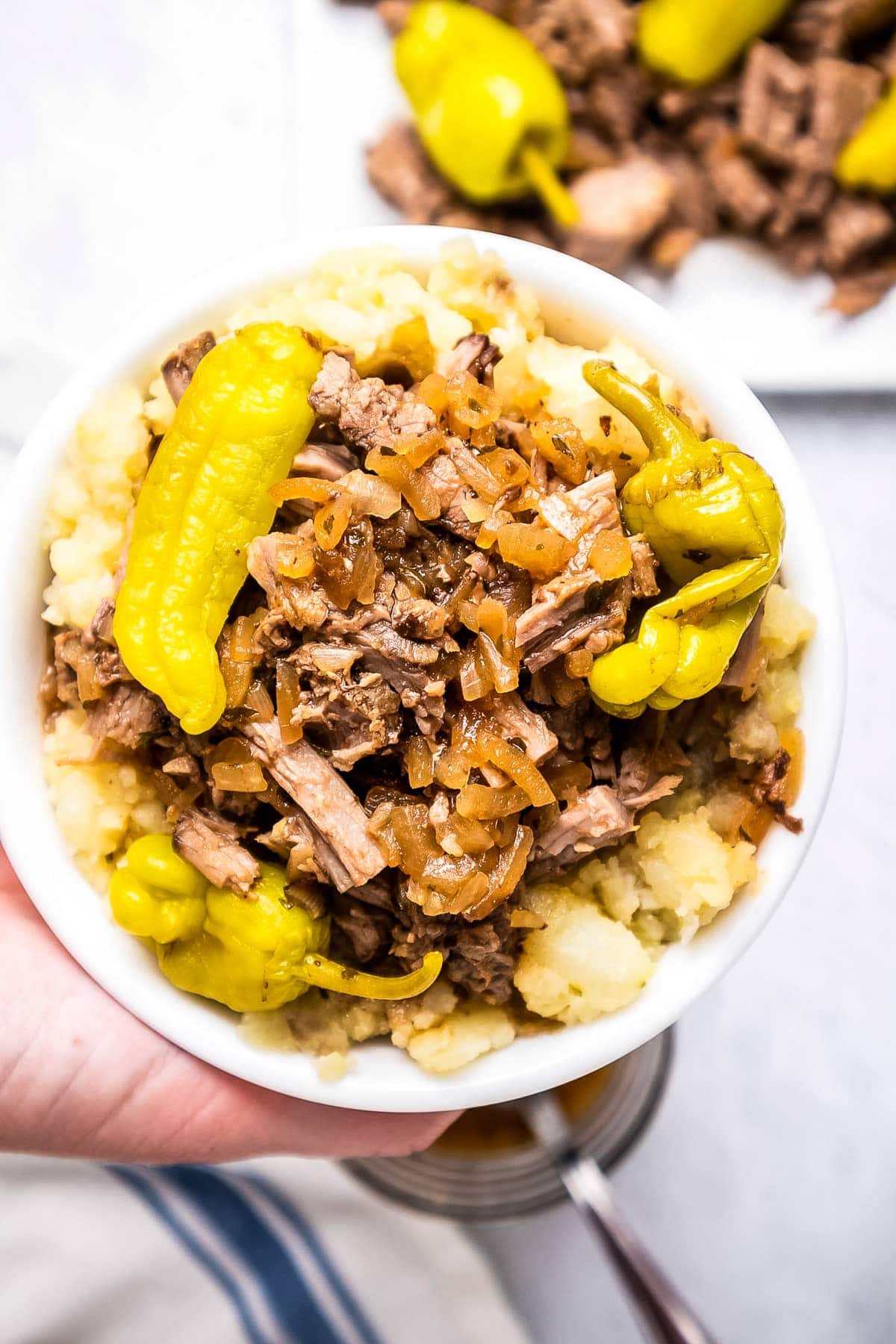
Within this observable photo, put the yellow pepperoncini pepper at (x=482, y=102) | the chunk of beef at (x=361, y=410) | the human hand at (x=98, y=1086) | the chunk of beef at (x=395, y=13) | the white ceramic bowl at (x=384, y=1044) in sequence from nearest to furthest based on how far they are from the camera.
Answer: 1. the chunk of beef at (x=361, y=410)
2. the white ceramic bowl at (x=384, y=1044)
3. the human hand at (x=98, y=1086)
4. the yellow pepperoncini pepper at (x=482, y=102)
5. the chunk of beef at (x=395, y=13)

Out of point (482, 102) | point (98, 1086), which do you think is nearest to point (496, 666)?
point (98, 1086)

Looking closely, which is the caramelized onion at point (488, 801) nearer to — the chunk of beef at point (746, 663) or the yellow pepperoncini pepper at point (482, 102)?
the chunk of beef at point (746, 663)

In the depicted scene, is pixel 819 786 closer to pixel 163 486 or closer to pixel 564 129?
pixel 163 486

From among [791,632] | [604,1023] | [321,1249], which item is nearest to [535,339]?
[791,632]

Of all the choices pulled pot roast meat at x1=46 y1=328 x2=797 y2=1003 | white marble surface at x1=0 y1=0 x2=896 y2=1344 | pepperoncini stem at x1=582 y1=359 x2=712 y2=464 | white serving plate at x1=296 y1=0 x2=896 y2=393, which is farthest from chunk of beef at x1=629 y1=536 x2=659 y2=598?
white marble surface at x1=0 y1=0 x2=896 y2=1344

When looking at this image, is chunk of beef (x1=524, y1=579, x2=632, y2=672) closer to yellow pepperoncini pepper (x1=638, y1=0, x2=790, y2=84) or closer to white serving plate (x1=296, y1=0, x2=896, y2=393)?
white serving plate (x1=296, y1=0, x2=896, y2=393)

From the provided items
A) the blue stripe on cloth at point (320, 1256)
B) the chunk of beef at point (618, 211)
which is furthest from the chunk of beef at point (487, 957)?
the chunk of beef at point (618, 211)
